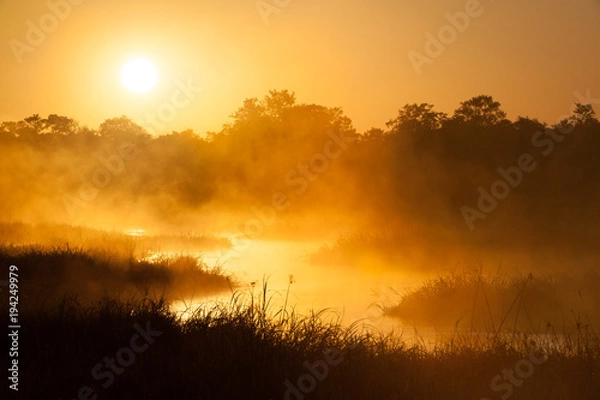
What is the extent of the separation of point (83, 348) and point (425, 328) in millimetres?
8402

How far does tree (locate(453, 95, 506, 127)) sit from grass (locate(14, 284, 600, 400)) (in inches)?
1657

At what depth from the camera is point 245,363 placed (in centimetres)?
684

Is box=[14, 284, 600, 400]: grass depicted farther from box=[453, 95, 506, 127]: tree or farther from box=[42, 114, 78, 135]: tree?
box=[42, 114, 78, 135]: tree

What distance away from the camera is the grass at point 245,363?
21.0 feet

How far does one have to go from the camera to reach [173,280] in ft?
56.2

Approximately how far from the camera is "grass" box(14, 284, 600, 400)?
6387 mm

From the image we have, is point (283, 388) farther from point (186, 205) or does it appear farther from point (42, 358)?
point (186, 205)

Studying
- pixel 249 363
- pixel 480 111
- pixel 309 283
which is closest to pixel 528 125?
pixel 480 111

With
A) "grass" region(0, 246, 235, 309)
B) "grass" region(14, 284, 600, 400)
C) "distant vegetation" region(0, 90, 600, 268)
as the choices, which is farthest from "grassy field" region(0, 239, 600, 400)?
"distant vegetation" region(0, 90, 600, 268)

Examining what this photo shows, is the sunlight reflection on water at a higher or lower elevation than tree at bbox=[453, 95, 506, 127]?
lower

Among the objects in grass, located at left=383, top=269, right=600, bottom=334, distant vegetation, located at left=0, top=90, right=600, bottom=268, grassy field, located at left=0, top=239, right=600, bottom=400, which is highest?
distant vegetation, located at left=0, top=90, right=600, bottom=268

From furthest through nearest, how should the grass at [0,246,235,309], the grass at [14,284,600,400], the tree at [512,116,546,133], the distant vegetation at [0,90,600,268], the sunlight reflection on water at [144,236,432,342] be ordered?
the tree at [512,116,546,133], the distant vegetation at [0,90,600,268], the sunlight reflection on water at [144,236,432,342], the grass at [0,246,235,309], the grass at [14,284,600,400]

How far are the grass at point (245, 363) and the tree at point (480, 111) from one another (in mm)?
42078

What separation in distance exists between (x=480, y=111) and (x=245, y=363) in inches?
1843
